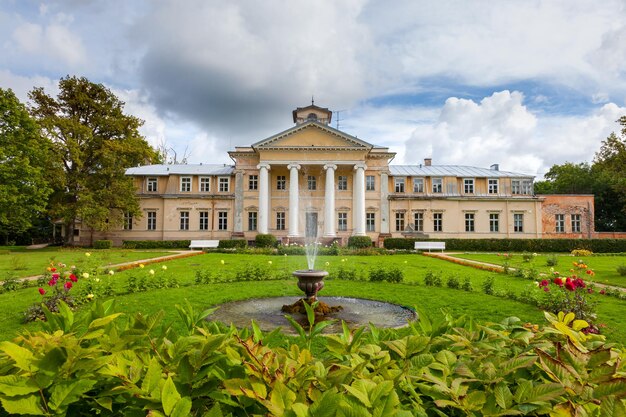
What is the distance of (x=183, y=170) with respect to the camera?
3981 cm

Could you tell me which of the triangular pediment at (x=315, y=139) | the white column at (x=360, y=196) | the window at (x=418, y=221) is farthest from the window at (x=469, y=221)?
the triangular pediment at (x=315, y=139)

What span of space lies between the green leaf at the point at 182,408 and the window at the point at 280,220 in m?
36.8

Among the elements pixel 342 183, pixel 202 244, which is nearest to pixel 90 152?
pixel 202 244

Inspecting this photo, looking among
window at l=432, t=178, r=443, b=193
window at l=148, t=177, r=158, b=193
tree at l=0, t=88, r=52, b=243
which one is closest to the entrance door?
window at l=432, t=178, r=443, b=193

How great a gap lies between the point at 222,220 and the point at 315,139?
11609 mm

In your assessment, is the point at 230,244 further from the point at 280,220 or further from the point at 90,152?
the point at 90,152

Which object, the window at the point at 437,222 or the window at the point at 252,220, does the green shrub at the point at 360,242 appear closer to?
the window at the point at 437,222

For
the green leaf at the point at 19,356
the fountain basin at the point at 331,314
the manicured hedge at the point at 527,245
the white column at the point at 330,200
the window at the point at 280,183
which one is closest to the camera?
the green leaf at the point at 19,356

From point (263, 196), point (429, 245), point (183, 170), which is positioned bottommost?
point (429, 245)

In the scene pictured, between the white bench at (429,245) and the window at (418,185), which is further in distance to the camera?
the window at (418,185)

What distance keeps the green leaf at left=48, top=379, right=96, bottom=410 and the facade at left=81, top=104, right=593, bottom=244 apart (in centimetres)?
3547

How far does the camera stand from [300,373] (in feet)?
4.87

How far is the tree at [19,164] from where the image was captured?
2836 centimetres

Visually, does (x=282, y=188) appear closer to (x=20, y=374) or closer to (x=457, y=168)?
(x=457, y=168)
